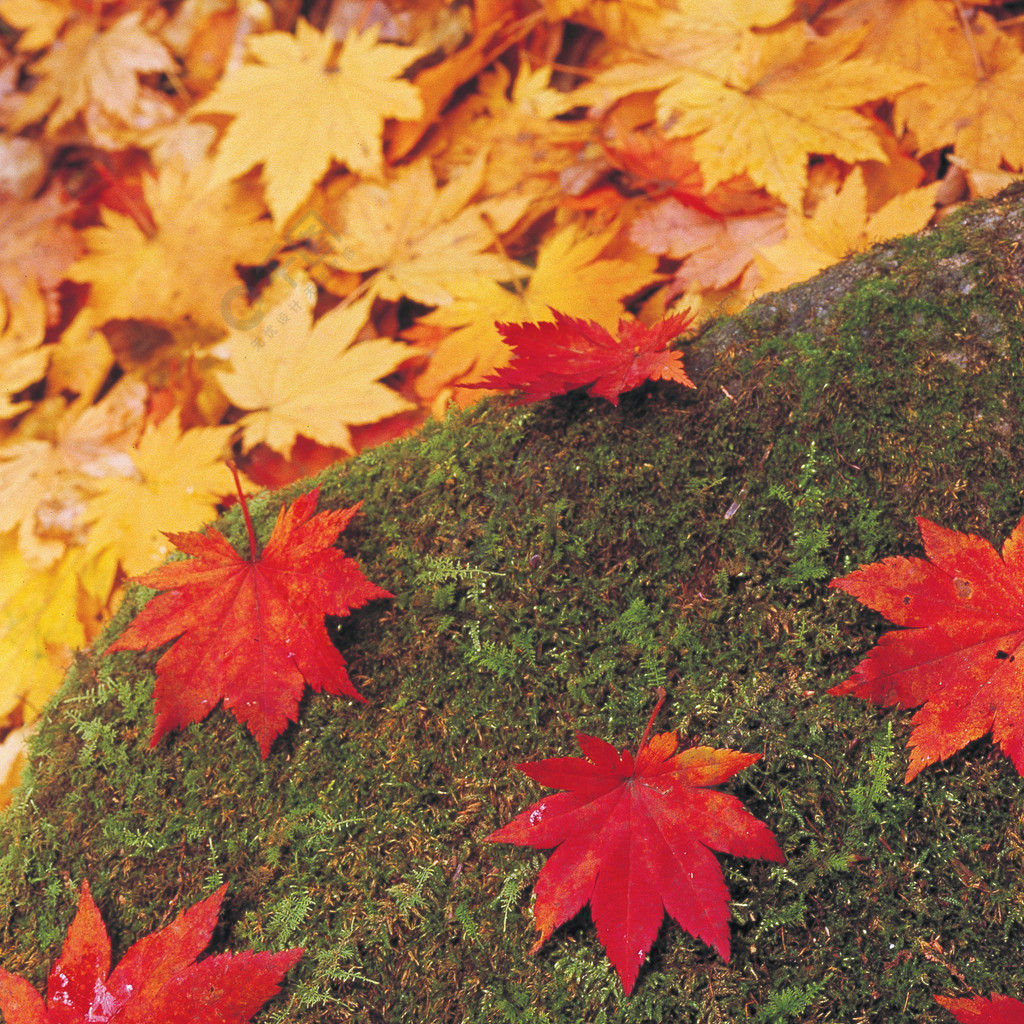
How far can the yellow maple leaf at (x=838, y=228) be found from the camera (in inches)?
74.2

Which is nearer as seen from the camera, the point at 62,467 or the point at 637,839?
the point at 637,839

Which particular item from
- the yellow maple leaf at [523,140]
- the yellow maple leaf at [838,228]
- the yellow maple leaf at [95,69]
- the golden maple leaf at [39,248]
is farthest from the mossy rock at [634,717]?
the yellow maple leaf at [95,69]

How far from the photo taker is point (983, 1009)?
0.94m

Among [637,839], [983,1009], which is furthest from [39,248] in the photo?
[983,1009]

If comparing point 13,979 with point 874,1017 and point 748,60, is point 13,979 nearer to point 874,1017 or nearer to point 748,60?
point 874,1017

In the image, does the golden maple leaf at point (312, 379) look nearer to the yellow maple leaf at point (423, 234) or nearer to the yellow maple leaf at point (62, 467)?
the yellow maple leaf at point (423, 234)

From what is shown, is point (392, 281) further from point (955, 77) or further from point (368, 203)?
point (955, 77)

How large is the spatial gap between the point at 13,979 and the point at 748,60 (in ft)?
9.01

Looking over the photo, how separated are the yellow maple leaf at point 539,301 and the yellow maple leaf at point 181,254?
0.90 metres

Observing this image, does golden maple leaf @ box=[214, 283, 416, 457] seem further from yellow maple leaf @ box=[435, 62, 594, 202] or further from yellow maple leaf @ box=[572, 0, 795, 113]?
yellow maple leaf @ box=[572, 0, 795, 113]

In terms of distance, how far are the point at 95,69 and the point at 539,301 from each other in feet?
7.50

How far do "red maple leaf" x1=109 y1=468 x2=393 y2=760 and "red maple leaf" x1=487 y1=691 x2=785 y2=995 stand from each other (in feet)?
1.32

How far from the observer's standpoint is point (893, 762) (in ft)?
3.56

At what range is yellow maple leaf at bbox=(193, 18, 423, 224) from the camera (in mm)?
2432
